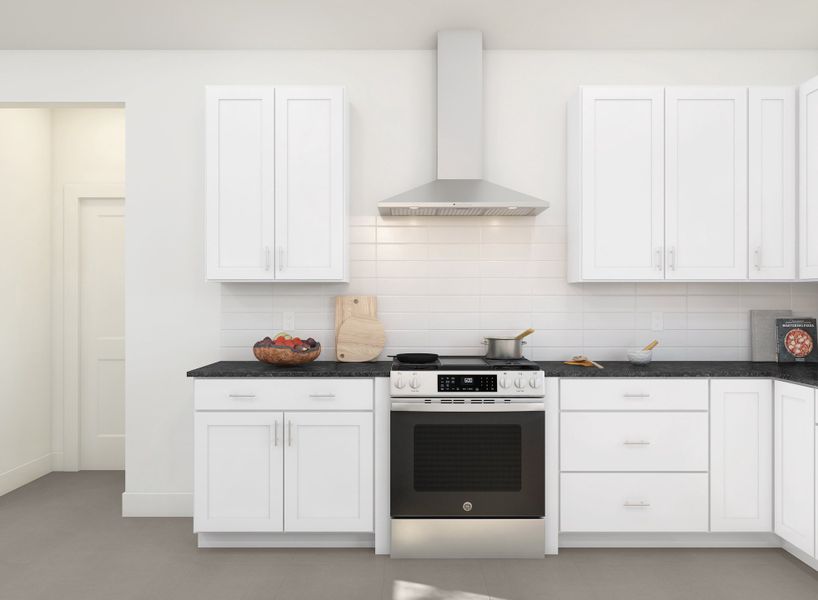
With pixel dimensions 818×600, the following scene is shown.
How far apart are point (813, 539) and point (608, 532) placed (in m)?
0.92

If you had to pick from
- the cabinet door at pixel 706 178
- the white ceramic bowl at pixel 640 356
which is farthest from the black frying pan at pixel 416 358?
the cabinet door at pixel 706 178

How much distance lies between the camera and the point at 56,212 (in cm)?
439

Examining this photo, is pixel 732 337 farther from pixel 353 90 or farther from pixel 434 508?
pixel 353 90

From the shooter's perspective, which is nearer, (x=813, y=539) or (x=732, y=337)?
(x=813, y=539)

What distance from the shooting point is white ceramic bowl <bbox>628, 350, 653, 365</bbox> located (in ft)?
10.6

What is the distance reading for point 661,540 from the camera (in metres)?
3.01

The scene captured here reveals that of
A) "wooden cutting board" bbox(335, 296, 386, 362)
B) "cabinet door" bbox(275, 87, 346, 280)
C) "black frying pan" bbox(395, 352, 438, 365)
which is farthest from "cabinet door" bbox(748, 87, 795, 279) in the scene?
"cabinet door" bbox(275, 87, 346, 280)

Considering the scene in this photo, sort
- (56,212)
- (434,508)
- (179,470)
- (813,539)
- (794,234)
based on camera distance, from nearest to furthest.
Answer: (813,539) → (434,508) → (794,234) → (179,470) → (56,212)

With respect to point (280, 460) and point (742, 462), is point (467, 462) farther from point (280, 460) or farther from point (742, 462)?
point (742, 462)

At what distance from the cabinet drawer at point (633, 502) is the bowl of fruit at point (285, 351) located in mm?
1563

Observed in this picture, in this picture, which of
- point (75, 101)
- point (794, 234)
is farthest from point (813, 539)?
point (75, 101)

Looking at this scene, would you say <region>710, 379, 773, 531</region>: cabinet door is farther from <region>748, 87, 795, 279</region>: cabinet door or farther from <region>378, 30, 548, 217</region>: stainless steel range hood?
<region>378, 30, 548, 217</region>: stainless steel range hood

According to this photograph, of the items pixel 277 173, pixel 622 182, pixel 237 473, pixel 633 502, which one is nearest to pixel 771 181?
pixel 622 182

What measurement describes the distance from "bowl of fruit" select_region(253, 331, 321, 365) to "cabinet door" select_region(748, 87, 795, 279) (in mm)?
2633
